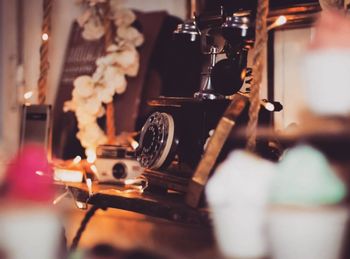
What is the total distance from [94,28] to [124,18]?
0.17m

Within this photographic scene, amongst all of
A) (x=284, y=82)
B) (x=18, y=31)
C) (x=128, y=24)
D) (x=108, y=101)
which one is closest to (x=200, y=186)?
(x=284, y=82)

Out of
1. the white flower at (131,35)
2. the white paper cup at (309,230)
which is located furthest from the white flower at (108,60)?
the white paper cup at (309,230)

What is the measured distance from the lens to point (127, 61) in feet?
6.03

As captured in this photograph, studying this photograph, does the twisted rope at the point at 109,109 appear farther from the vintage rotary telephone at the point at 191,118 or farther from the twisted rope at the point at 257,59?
the twisted rope at the point at 257,59

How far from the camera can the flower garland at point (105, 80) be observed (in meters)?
1.83

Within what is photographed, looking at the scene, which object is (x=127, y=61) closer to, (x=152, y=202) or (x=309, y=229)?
(x=152, y=202)

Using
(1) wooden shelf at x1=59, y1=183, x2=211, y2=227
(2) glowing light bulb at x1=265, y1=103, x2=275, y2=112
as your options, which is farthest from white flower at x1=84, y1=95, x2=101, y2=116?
(2) glowing light bulb at x1=265, y1=103, x2=275, y2=112

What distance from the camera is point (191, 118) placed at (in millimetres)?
1311

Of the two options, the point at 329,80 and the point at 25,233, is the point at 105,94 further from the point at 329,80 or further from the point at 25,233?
the point at 329,80

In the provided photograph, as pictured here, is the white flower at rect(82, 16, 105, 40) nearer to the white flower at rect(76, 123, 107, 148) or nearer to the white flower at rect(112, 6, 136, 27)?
the white flower at rect(112, 6, 136, 27)

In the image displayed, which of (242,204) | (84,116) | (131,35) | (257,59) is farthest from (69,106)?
(242,204)

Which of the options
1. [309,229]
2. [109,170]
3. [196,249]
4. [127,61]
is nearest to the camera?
[309,229]

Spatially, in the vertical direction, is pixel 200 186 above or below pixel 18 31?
below

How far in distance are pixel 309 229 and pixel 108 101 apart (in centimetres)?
113
